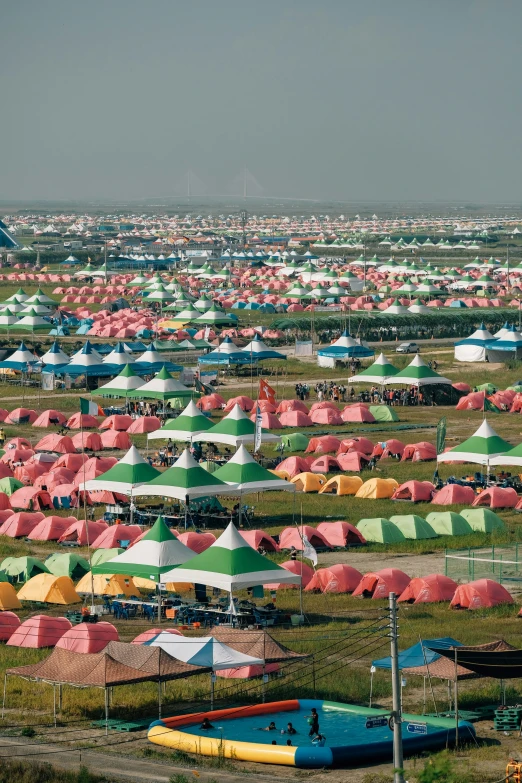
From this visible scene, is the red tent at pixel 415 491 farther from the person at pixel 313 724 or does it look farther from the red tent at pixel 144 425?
the person at pixel 313 724

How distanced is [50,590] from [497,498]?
42.4 ft

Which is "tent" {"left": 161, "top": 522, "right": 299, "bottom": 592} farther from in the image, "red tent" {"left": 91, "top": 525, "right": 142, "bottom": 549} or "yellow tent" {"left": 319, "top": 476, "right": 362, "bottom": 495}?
"yellow tent" {"left": 319, "top": 476, "right": 362, "bottom": 495}

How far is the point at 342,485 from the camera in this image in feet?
130

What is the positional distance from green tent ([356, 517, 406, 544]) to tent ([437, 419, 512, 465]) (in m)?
6.57

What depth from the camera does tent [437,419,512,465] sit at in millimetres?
40406

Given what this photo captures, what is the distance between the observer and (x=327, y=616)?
27.7 m

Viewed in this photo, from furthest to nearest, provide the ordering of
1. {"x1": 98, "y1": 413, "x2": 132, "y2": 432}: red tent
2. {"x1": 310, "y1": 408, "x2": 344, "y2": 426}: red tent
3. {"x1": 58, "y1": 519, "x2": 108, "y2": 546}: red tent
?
1. {"x1": 310, "y1": 408, "x2": 344, "y2": 426}: red tent
2. {"x1": 98, "y1": 413, "x2": 132, "y2": 432}: red tent
3. {"x1": 58, "y1": 519, "x2": 108, "y2": 546}: red tent

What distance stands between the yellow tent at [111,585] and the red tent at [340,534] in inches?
225

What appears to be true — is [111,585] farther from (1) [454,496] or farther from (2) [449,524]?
(1) [454,496]

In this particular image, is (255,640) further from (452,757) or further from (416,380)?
(416,380)

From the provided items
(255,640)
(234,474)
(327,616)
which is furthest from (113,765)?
(234,474)

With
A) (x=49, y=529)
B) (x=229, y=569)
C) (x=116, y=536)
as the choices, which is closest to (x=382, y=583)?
(x=229, y=569)

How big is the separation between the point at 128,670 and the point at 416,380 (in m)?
34.2

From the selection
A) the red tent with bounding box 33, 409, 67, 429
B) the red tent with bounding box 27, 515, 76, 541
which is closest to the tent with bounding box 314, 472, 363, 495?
the red tent with bounding box 27, 515, 76, 541
